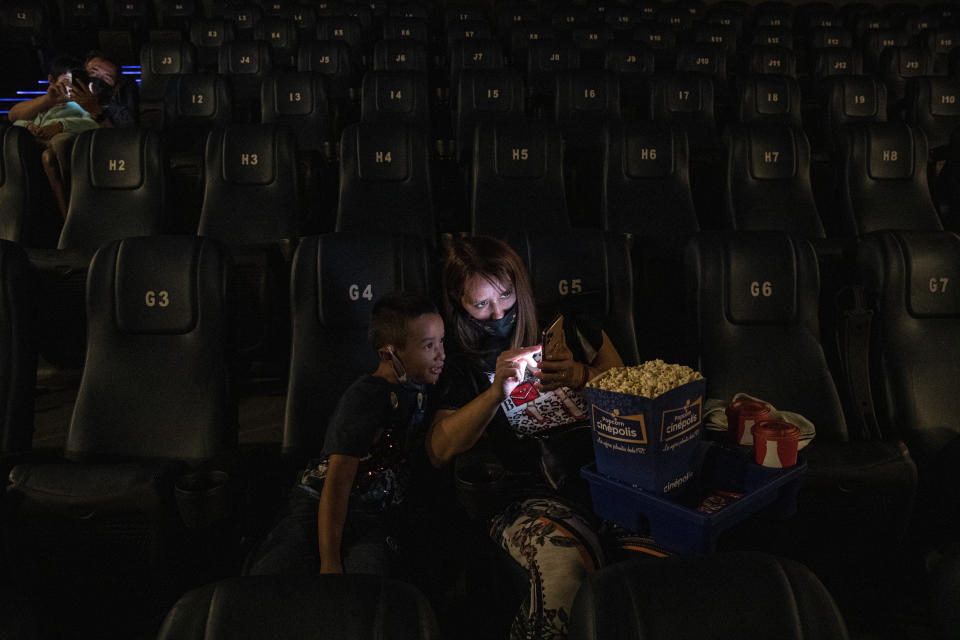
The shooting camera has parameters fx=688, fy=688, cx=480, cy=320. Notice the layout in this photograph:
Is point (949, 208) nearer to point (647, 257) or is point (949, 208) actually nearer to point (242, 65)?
point (647, 257)

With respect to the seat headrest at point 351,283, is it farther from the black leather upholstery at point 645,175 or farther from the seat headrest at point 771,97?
the seat headrest at point 771,97

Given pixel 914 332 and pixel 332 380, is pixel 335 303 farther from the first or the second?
pixel 914 332

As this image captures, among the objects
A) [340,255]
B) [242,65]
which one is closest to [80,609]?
[340,255]

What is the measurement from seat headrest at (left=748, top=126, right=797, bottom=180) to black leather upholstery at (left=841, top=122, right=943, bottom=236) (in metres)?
0.23

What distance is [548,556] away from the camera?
1.00 metres

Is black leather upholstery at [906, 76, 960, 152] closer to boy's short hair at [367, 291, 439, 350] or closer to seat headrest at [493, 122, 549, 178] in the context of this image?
seat headrest at [493, 122, 549, 178]

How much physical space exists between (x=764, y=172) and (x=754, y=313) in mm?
1236

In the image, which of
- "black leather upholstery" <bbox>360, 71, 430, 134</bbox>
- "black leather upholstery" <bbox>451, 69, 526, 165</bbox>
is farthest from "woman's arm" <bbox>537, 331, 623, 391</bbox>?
"black leather upholstery" <bbox>360, 71, 430, 134</bbox>

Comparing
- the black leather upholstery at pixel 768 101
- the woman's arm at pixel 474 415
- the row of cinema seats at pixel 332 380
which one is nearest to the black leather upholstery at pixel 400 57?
the black leather upholstery at pixel 768 101

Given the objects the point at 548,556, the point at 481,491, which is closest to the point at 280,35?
the point at 481,491

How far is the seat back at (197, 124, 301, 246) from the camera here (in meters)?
2.44

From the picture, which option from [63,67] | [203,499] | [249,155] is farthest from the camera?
[63,67]

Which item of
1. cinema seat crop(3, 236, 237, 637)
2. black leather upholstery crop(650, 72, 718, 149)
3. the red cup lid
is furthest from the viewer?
black leather upholstery crop(650, 72, 718, 149)

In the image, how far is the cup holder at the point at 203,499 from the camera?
1.08 meters
